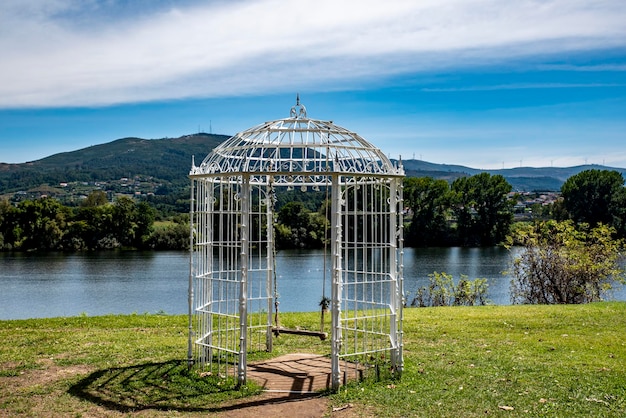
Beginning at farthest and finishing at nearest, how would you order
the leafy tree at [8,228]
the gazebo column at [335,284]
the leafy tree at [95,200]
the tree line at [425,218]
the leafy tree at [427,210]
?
the leafy tree at [95,200] < the leafy tree at [8,228] < the tree line at [425,218] < the leafy tree at [427,210] < the gazebo column at [335,284]

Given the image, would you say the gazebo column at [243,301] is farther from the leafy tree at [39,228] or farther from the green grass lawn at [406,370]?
the leafy tree at [39,228]

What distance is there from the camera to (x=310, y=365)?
1001 centimetres

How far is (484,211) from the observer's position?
58.7m

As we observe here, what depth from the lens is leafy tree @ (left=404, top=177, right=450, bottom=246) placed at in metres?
55.8

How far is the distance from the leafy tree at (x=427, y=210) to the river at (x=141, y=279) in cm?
435

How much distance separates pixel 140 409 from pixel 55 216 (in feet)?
182

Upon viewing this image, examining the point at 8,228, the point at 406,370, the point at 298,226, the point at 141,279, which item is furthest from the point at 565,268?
the point at 8,228

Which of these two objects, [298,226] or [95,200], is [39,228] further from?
[298,226]

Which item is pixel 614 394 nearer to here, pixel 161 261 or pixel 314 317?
pixel 314 317

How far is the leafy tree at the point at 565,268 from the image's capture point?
68.4 feet

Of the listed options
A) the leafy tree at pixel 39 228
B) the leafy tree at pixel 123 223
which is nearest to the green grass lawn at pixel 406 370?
the leafy tree at pixel 123 223

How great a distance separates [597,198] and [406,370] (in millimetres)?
52530

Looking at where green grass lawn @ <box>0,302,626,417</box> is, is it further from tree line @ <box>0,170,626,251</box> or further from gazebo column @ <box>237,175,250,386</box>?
tree line @ <box>0,170,626,251</box>

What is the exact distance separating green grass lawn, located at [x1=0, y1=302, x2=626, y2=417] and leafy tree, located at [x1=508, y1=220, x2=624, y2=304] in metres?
6.52
